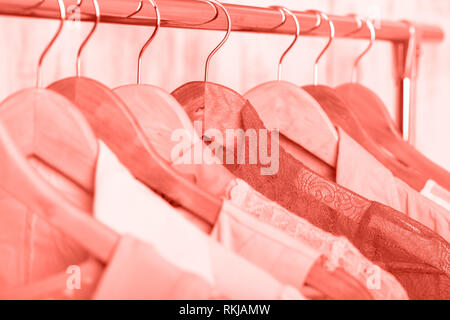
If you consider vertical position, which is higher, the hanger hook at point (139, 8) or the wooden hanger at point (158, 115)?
the hanger hook at point (139, 8)

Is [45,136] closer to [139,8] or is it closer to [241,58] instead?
[139,8]

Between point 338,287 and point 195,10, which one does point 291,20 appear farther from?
point 338,287

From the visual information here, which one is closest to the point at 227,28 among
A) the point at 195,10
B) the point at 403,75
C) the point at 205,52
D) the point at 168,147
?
the point at 195,10

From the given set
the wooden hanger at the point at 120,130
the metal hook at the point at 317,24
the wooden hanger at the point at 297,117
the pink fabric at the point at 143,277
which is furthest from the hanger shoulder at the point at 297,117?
the pink fabric at the point at 143,277

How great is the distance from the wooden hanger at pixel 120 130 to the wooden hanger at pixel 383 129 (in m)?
0.42

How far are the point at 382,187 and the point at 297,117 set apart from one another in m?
0.14

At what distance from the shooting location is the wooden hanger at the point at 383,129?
89 cm

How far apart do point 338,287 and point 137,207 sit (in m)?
0.18

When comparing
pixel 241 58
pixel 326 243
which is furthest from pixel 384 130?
pixel 326 243

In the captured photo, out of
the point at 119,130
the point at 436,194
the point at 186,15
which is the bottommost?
the point at 436,194

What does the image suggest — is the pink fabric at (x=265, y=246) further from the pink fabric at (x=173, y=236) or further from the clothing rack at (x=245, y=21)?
the clothing rack at (x=245, y=21)

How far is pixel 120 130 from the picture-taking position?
24.2 inches

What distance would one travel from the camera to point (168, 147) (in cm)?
69

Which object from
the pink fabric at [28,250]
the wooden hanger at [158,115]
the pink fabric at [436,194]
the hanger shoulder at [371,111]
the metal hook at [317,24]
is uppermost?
the metal hook at [317,24]
